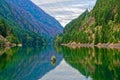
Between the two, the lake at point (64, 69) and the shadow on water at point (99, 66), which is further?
the lake at point (64, 69)

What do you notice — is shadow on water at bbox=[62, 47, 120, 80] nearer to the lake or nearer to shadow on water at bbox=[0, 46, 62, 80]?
the lake

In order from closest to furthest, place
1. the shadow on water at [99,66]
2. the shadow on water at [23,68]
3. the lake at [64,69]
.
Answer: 1. the shadow on water at [99,66]
2. the lake at [64,69]
3. the shadow on water at [23,68]

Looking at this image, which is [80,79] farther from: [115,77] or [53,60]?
[53,60]

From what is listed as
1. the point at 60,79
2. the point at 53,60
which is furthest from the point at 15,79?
the point at 53,60

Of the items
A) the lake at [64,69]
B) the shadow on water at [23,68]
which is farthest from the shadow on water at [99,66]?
the shadow on water at [23,68]

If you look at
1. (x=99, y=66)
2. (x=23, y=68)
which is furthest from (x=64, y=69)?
(x=23, y=68)

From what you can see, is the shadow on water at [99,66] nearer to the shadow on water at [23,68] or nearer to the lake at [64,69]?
the lake at [64,69]

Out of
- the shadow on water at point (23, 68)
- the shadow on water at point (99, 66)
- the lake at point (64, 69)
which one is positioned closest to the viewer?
the shadow on water at point (99, 66)

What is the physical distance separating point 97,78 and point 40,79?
9.68m

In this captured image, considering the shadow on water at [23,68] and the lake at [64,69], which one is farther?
the shadow on water at [23,68]

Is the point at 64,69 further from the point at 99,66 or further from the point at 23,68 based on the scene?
the point at 23,68

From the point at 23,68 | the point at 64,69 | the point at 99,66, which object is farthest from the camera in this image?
the point at 23,68

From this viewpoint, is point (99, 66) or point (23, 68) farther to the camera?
point (23, 68)

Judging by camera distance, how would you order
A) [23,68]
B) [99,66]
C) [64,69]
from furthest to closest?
[23,68] → [64,69] → [99,66]
